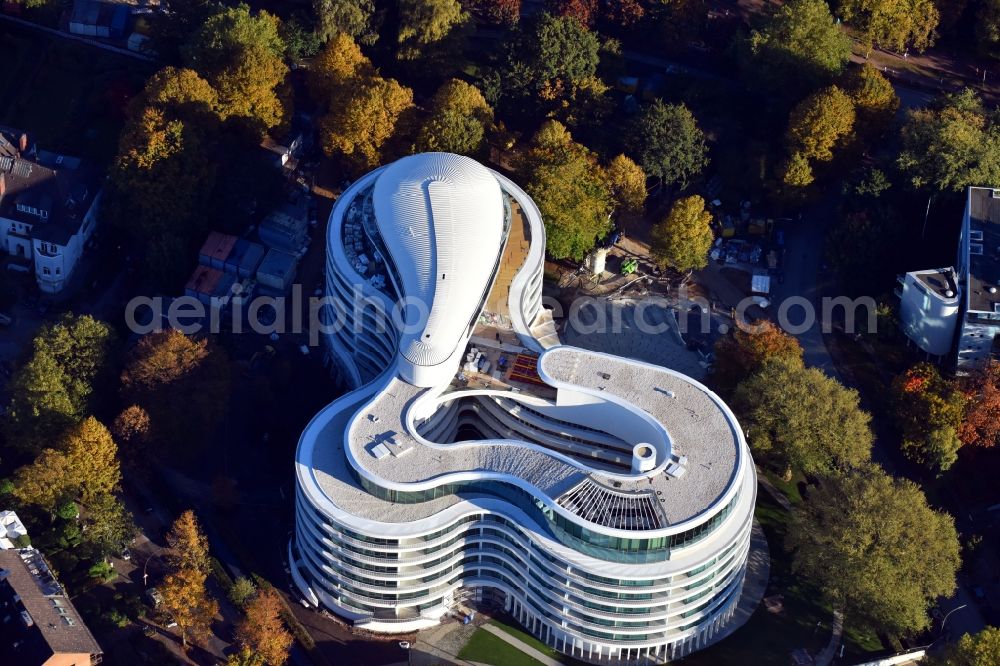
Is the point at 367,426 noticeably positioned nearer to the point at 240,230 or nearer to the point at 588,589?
the point at 588,589

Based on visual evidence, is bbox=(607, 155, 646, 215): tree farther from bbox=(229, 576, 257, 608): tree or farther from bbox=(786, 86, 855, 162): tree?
bbox=(229, 576, 257, 608): tree

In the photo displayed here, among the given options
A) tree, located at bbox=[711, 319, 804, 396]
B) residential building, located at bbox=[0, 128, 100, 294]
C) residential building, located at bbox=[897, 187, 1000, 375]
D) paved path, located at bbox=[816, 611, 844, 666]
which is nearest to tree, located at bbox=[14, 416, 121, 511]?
residential building, located at bbox=[0, 128, 100, 294]

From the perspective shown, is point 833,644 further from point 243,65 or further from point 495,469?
point 243,65

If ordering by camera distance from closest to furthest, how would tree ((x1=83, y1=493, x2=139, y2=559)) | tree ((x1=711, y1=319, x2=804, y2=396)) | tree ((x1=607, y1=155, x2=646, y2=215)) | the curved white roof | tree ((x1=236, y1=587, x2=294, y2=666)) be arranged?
tree ((x1=236, y1=587, x2=294, y2=666)), tree ((x1=83, y1=493, x2=139, y2=559)), the curved white roof, tree ((x1=711, y1=319, x2=804, y2=396)), tree ((x1=607, y1=155, x2=646, y2=215))

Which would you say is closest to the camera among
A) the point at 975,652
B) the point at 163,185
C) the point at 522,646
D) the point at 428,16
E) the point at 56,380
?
the point at 975,652

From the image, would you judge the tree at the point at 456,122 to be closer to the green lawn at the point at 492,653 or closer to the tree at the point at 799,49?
the tree at the point at 799,49

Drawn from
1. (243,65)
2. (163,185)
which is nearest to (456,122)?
(243,65)

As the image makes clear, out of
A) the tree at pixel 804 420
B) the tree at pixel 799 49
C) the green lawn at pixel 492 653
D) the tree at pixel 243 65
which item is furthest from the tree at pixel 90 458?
the tree at pixel 799 49
